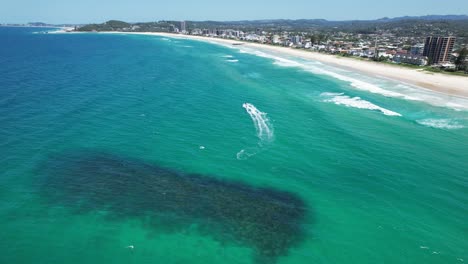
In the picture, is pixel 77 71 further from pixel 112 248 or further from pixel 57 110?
pixel 112 248

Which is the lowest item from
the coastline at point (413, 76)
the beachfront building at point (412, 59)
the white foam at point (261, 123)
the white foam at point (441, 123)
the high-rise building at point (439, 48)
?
the white foam at point (441, 123)

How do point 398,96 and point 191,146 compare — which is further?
point 398,96

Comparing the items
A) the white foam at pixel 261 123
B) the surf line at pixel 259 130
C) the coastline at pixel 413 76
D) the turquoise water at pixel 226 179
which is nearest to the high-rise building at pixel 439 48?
the coastline at pixel 413 76

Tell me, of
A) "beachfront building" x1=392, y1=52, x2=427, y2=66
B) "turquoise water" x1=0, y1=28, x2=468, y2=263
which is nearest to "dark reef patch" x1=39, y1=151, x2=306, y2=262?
"turquoise water" x1=0, y1=28, x2=468, y2=263

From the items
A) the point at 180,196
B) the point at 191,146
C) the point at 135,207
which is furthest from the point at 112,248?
the point at 191,146

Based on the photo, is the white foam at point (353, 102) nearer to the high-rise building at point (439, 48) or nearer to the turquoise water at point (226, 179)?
the turquoise water at point (226, 179)

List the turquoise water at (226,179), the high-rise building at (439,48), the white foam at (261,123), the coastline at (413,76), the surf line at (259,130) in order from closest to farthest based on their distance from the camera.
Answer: the turquoise water at (226,179), the surf line at (259,130), the white foam at (261,123), the coastline at (413,76), the high-rise building at (439,48)

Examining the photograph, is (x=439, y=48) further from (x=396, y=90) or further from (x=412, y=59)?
(x=396, y=90)

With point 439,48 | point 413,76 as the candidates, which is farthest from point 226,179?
point 439,48
